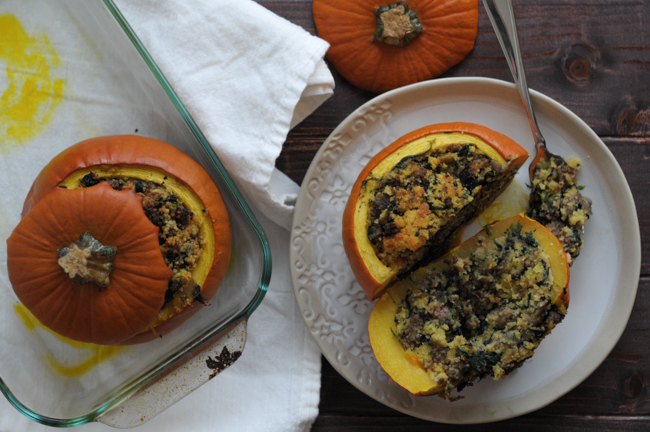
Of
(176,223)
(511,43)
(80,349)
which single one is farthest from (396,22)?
(80,349)

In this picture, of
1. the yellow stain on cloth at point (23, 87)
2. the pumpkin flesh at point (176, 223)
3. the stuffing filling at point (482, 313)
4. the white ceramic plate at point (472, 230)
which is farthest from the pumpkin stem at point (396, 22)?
the yellow stain on cloth at point (23, 87)

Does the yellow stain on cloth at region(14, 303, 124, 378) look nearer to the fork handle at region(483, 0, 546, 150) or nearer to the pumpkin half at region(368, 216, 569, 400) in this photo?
the pumpkin half at region(368, 216, 569, 400)

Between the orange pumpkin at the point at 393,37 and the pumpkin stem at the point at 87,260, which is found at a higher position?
the orange pumpkin at the point at 393,37

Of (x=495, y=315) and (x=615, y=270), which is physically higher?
(x=615, y=270)

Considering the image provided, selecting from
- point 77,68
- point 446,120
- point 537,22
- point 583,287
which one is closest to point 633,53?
point 537,22

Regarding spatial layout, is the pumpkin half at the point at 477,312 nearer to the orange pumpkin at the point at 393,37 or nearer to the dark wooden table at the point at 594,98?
the dark wooden table at the point at 594,98

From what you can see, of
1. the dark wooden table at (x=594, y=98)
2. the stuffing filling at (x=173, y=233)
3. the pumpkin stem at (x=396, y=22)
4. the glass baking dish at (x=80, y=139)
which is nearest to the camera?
the stuffing filling at (x=173, y=233)

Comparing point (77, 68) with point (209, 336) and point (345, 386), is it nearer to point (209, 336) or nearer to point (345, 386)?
point (209, 336)

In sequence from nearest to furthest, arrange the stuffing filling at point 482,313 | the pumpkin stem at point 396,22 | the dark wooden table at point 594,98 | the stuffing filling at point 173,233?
the stuffing filling at point 173,233 → the stuffing filling at point 482,313 → the pumpkin stem at point 396,22 → the dark wooden table at point 594,98
